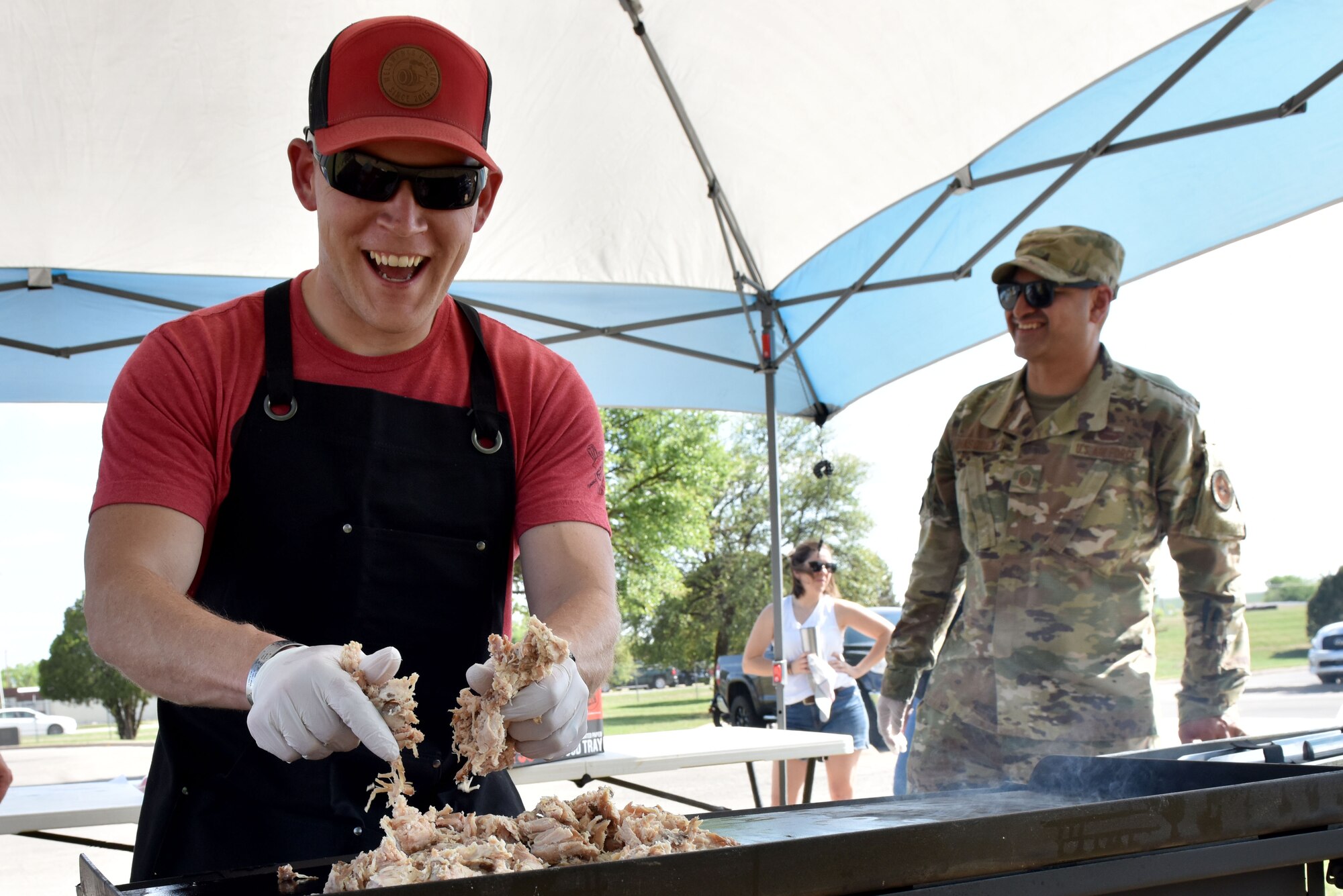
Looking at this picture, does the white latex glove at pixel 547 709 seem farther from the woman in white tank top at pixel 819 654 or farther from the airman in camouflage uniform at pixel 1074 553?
the woman in white tank top at pixel 819 654

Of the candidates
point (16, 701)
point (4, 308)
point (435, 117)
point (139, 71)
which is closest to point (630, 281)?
point (139, 71)

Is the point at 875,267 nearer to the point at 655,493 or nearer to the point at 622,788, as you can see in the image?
the point at 622,788

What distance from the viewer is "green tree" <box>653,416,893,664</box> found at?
3822cm

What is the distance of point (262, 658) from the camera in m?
1.40

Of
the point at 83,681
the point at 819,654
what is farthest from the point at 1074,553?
the point at 83,681

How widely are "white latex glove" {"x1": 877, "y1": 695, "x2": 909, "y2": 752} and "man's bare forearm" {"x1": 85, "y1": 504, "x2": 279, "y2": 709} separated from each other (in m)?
2.26

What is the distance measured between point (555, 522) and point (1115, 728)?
1.74 m

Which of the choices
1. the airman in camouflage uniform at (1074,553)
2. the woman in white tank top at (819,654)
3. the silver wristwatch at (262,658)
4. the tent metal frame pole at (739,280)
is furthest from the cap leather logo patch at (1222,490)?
→ the woman in white tank top at (819,654)

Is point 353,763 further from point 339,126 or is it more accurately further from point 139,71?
point 139,71

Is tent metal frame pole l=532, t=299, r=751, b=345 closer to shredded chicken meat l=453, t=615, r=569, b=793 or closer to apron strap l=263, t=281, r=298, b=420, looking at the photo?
apron strap l=263, t=281, r=298, b=420

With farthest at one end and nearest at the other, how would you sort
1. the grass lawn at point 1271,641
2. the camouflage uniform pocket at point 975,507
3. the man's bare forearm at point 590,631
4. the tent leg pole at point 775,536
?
the grass lawn at point 1271,641
the tent leg pole at point 775,536
the camouflage uniform pocket at point 975,507
the man's bare forearm at point 590,631

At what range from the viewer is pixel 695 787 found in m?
11.6

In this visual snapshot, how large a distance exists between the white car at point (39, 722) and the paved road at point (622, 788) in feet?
16.0

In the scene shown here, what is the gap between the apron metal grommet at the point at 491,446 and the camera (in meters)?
1.88
